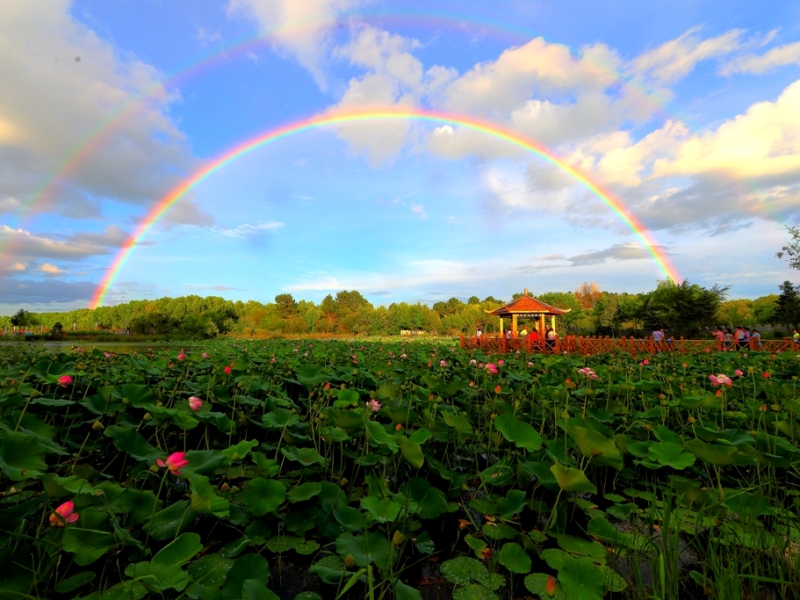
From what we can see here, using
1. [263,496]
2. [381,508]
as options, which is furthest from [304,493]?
[381,508]

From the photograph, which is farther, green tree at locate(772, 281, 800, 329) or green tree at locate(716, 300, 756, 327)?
green tree at locate(716, 300, 756, 327)

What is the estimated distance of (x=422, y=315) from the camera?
59375 mm

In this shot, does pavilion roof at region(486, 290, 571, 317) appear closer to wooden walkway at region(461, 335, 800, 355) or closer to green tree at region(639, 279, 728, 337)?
wooden walkway at region(461, 335, 800, 355)

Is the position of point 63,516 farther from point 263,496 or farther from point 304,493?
point 304,493

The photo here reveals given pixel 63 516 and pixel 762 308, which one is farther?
pixel 762 308

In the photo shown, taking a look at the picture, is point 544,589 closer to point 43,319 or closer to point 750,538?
point 750,538

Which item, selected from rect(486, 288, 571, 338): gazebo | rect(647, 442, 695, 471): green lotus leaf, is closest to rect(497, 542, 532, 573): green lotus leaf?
rect(647, 442, 695, 471): green lotus leaf

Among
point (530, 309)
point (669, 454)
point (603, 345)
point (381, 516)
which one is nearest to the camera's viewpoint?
point (381, 516)

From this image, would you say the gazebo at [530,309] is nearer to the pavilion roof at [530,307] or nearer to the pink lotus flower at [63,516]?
the pavilion roof at [530,307]

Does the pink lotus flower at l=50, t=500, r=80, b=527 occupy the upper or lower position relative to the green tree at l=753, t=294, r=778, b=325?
lower

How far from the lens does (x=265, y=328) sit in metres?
46.1

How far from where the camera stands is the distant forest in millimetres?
25484

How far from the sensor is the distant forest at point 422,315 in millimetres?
25484

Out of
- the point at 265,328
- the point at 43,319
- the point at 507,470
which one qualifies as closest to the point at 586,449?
the point at 507,470
